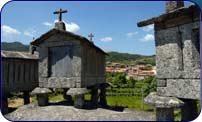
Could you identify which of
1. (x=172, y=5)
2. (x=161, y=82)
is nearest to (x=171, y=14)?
(x=172, y=5)

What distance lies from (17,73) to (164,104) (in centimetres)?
736

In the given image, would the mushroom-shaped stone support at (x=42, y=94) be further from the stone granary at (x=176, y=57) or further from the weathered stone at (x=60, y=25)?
the stone granary at (x=176, y=57)

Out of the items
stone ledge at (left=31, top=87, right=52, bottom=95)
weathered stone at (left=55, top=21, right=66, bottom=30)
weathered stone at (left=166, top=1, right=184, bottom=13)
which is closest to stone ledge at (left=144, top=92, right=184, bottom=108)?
weathered stone at (left=166, top=1, right=184, bottom=13)

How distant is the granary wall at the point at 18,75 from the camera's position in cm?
1080

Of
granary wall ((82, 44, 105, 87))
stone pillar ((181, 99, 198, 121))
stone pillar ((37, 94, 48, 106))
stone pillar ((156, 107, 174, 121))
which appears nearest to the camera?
stone pillar ((156, 107, 174, 121))

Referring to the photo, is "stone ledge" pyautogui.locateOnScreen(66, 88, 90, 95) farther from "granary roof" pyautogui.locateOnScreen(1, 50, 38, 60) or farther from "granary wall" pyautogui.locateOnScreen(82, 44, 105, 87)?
"granary roof" pyautogui.locateOnScreen(1, 50, 38, 60)

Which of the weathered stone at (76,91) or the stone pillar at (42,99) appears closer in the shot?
the weathered stone at (76,91)

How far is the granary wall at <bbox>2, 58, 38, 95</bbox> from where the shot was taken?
1080 cm

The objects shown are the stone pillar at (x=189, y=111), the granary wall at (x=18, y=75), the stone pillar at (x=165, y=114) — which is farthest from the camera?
the granary wall at (x=18, y=75)

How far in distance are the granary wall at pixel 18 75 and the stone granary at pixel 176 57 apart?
653 centimetres

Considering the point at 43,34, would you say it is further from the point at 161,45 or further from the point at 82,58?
the point at 161,45

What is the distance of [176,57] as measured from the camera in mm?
6039

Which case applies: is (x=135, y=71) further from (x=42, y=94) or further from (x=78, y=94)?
(x=78, y=94)

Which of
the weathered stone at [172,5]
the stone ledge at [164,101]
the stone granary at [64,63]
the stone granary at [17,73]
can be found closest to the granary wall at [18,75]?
the stone granary at [17,73]
